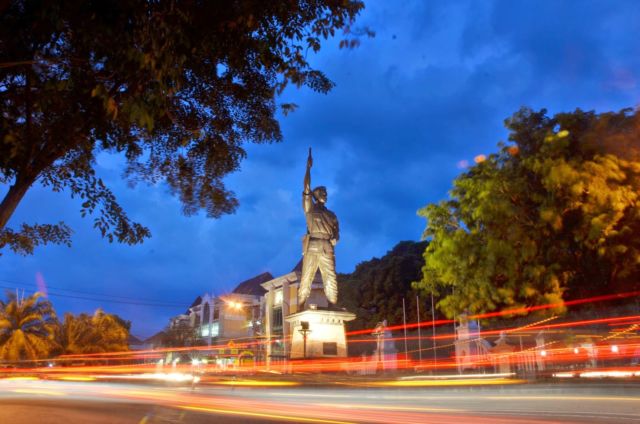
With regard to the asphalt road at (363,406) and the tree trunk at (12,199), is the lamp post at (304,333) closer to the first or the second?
the asphalt road at (363,406)

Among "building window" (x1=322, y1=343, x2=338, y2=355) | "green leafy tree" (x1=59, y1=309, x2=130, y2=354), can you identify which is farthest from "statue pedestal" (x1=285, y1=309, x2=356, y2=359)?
"green leafy tree" (x1=59, y1=309, x2=130, y2=354)

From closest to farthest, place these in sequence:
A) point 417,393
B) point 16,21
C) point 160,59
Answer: point 160,59 → point 16,21 → point 417,393

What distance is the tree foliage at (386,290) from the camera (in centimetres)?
3759

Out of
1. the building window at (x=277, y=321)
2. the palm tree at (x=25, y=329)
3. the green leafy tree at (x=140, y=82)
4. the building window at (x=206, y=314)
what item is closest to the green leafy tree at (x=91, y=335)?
the palm tree at (x=25, y=329)

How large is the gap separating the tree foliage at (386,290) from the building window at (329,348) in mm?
20692

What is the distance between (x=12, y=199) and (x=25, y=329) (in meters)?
31.4

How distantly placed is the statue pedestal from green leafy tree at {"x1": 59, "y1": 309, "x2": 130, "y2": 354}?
25229mm

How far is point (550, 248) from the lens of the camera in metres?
11.6

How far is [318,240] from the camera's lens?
16391 millimetres

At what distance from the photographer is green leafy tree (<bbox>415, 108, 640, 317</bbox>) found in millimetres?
11086

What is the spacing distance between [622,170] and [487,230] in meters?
3.10

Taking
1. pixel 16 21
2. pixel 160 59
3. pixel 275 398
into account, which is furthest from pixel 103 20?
pixel 275 398

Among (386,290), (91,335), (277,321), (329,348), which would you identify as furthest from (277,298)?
(329,348)

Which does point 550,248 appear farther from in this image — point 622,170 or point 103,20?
point 103,20
